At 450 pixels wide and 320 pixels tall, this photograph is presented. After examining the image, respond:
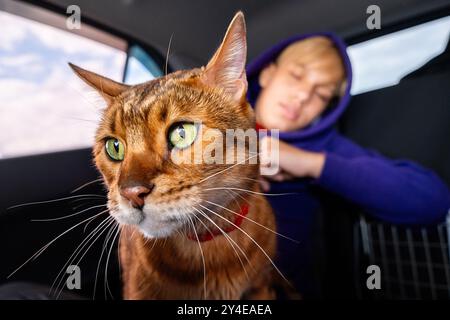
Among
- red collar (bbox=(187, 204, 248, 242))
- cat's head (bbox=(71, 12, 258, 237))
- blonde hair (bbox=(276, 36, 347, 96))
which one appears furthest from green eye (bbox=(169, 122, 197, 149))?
blonde hair (bbox=(276, 36, 347, 96))

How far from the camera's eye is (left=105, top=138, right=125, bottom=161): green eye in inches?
16.7

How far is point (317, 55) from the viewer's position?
63 cm

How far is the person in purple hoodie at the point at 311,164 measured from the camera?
583mm

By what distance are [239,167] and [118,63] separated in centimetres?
23

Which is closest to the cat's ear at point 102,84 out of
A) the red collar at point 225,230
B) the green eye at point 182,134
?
the green eye at point 182,134

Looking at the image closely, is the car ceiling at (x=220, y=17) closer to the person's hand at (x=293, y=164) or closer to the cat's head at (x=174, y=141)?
the cat's head at (x=174, y=141)

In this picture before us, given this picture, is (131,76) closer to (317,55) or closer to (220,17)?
(220,17)

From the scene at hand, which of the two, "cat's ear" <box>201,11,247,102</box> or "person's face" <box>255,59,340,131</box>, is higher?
"person's face" <box>255,59,340,131</box>

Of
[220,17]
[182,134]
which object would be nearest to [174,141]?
[182,134]

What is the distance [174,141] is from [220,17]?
0.24 m

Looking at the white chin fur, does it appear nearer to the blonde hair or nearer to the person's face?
the person's face

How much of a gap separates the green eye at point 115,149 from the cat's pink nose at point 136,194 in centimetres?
8

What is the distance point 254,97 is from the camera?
2.00 feet
